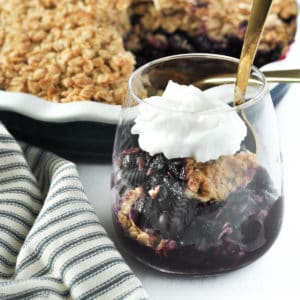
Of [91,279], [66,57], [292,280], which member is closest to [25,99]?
[66,57]

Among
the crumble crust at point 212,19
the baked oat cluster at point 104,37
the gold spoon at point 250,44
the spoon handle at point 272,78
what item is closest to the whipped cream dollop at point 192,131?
the gold spoon at point 250,44

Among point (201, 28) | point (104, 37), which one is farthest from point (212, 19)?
point (104, 37)

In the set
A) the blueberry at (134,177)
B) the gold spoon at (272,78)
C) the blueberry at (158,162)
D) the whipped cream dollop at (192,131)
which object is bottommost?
the blueberry at (134,177)

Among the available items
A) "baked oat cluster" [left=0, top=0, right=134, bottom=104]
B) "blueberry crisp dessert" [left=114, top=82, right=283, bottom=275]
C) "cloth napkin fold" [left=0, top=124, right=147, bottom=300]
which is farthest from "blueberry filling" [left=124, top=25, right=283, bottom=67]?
"blueberry crisp dessert" [left=114, top=82, right=283, bottom=275]

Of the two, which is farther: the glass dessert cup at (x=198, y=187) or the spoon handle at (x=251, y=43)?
the spoon handle at (x=251, y=43)

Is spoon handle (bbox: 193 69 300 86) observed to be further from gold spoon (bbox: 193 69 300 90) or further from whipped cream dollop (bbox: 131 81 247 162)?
whipped cream dollop (bbox: 131 81 247 162)

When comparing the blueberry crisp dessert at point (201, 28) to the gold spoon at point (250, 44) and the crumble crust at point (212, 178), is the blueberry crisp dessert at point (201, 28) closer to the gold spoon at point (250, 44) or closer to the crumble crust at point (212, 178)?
the gold spoon at point (250, 44)

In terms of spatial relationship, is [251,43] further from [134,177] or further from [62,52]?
[62,52]

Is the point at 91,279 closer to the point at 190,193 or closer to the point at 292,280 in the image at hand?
the point at 190,193
